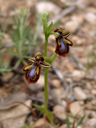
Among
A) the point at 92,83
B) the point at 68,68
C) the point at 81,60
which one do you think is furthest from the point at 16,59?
the point at 92,83

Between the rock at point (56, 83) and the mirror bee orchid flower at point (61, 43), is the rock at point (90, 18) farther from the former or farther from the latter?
the mirror bee orchid flower at point (61, 43)

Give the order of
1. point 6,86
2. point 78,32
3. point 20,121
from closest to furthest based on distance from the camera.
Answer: point 20,121 → point 6,86 → point 78,32

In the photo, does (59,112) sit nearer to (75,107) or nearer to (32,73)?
(75,107)

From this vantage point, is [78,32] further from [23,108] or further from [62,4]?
[23,108]

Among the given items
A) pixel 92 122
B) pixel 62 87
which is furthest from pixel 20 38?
pixel 92 122

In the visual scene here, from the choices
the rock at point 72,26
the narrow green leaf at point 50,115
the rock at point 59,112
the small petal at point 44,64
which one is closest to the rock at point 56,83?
the rock at point 59,112

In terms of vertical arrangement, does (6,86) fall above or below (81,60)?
below

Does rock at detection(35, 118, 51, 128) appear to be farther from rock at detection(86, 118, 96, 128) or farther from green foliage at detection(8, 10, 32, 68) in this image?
green foliage at detection(8, 10, 32, 68)
